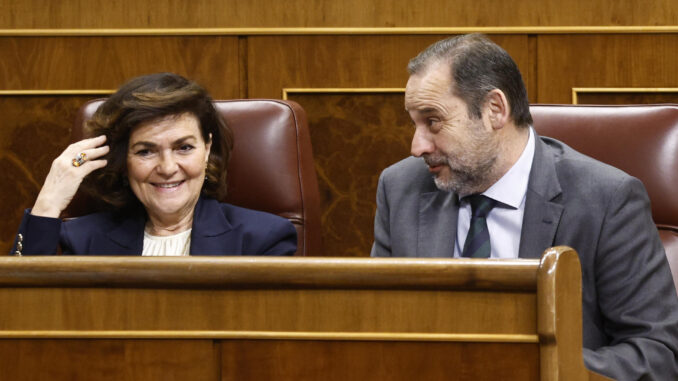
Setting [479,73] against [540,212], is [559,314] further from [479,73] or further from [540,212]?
[479,73]

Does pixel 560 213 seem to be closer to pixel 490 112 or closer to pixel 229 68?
pixel 490 112

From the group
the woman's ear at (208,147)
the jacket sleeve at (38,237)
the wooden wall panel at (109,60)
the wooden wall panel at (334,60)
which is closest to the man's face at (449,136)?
the woman's ear at (208,147)

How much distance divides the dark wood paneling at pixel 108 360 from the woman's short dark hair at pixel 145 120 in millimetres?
714

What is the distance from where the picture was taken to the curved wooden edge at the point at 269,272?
0.71m

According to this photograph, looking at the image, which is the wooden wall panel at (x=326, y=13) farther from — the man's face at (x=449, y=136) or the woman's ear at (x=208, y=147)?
the man's face at (x=449, y=136)

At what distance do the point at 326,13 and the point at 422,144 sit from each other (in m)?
0.85

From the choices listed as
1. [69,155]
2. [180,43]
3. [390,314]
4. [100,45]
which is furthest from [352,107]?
[390,314]

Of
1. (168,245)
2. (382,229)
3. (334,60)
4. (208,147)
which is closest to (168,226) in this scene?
(168,245)

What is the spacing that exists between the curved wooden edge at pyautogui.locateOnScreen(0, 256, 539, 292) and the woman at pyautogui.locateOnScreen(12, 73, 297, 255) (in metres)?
0.66

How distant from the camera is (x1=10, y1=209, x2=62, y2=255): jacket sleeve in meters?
1.38

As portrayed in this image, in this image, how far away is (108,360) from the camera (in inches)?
29.5

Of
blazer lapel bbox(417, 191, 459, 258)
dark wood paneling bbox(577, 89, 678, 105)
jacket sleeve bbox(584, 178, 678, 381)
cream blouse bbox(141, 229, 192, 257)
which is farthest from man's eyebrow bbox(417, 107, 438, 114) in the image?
dark wood paneling bbox(577, 89, 678, 105)

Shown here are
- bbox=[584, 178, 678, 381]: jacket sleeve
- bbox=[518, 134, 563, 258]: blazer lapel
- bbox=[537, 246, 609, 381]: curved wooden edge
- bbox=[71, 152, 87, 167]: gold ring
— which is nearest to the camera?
bbox=[537, 246, 609, 381]: curved wooden edge

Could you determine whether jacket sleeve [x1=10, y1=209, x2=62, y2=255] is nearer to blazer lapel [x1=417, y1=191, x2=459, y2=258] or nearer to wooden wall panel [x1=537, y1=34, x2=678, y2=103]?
blazer lapel [x1=417, y1=191, x2=459, y2=258]
